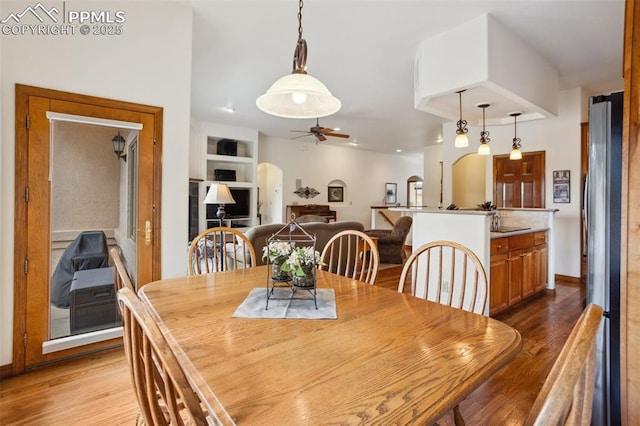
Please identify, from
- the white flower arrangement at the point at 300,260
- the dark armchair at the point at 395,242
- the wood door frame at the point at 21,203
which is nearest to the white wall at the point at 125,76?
the wood door frame at the point at 21,203

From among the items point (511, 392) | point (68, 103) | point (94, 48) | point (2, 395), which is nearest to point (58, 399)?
point (2, 395)

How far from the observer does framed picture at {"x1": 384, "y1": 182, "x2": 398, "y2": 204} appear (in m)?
10.8

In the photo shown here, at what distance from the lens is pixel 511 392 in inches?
79.0

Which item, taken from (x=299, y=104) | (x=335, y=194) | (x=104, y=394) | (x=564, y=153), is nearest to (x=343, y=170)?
(x=335, y=194)

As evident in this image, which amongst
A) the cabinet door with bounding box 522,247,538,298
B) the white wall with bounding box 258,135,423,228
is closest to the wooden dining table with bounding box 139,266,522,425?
Answer: the cabinet door with bounding box 522,247,538,298

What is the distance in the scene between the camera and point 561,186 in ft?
15.9

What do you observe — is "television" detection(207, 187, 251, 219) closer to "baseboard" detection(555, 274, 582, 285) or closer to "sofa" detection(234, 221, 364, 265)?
"sofa" detection(234, 221, 364, 265)

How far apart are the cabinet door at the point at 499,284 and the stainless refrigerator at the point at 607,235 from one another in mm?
1475

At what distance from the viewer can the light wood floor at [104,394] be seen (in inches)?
68.4

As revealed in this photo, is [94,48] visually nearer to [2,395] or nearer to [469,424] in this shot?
[2,395]

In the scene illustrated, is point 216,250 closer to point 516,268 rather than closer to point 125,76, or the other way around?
point 125,76

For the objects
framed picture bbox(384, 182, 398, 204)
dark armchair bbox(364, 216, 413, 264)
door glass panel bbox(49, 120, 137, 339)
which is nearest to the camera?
door glass panel bbox(49, 120, 137, 339)

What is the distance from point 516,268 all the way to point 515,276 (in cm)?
9

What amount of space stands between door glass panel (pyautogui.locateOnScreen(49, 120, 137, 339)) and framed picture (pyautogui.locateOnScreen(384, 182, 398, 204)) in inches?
360
